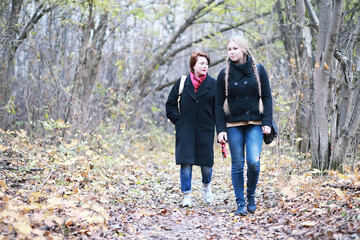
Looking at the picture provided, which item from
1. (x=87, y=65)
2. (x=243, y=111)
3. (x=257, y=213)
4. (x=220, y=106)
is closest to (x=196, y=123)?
(x=220, y=106)

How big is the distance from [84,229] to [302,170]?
3761mm

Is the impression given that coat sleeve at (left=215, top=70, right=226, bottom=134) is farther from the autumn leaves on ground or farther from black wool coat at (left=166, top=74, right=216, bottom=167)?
the autumn leaves on ground

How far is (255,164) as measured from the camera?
4.69 metres

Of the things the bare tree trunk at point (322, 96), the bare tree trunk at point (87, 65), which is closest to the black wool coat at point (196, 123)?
the bare tree trunk at point (322, 96)

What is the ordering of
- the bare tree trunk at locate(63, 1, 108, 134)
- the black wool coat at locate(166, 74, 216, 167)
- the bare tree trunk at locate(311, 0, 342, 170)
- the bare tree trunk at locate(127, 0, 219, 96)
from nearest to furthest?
the black wool coat at locate(166, 74, 216, 167) → the bare tree trunk at locate(311, 0, 342, 170) → the bare tree trunk at locate(63, 1, 108, 134) → the bare tree trunk at locate(127, 0, 219, 96)

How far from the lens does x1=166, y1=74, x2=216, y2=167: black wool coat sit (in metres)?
5.70

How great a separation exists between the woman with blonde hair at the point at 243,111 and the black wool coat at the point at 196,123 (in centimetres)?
80

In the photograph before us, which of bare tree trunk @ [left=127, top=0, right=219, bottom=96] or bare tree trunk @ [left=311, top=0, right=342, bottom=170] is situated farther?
bare tree trunk @ [left=127, top=0, right=219, bottom=96]

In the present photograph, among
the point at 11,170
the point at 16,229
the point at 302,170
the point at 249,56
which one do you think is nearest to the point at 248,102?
the point at 249,56

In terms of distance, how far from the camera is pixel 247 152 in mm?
4746

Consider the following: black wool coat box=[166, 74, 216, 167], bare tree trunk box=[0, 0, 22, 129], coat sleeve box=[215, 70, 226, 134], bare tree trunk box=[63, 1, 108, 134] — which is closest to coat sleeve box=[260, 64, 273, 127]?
coat sleeve box=[215, 70, 226, 134]

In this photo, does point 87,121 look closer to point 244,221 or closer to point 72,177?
point 72,177

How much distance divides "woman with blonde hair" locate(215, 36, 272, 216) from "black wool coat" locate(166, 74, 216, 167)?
0.80 m

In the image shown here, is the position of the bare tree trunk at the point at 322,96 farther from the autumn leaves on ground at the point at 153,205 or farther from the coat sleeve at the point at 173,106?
the coat sleeve at the point at 173,106
